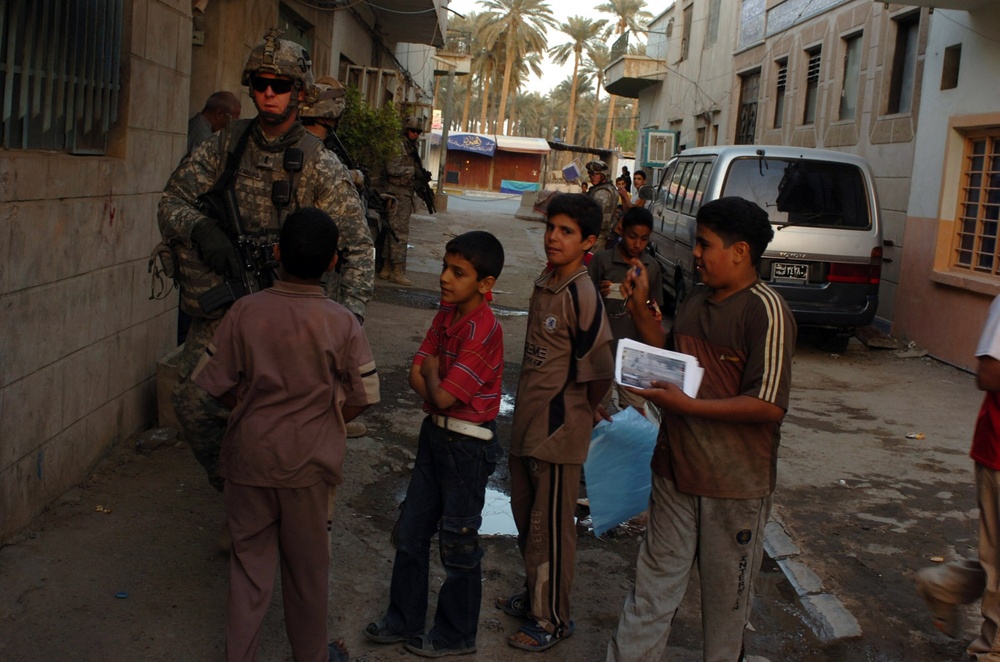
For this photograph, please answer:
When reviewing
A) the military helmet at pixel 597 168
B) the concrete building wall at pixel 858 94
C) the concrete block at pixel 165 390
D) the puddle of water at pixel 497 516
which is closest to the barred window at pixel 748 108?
the concrete building wall at pixel 858 94

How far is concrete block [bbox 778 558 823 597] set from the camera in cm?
439

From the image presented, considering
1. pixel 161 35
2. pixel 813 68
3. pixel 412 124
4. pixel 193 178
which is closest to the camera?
pixel 193 178

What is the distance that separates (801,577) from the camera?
4.52 m

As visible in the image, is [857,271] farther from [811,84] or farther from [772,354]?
[811,84]

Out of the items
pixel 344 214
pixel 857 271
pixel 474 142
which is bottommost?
pixel 857 271

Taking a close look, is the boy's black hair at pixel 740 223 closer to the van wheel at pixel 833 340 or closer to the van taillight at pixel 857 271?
the van taillight at pixel 857 271

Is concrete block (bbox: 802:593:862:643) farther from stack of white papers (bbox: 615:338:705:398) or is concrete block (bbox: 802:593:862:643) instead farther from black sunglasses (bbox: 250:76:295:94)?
black sunglasses (bbox: 250:76:295:94)

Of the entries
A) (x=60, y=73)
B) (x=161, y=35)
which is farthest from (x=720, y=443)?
(x=161, y=35)

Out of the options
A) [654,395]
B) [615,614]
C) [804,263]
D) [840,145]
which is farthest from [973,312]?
[654,395]

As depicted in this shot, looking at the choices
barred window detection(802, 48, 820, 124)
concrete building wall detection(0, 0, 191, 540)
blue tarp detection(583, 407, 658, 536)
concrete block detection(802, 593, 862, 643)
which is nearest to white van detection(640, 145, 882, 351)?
concrete block detection(802, 593, 862, 643)

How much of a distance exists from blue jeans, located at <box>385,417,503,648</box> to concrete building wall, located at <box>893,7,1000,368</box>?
7.97m

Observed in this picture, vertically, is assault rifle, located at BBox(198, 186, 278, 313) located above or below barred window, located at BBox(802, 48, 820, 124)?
below

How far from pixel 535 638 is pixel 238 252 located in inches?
71.5

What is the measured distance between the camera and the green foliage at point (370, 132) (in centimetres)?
1187
